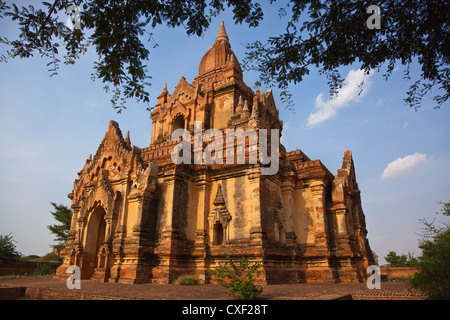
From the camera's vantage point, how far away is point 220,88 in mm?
21312

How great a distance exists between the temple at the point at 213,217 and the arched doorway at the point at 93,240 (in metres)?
0.05

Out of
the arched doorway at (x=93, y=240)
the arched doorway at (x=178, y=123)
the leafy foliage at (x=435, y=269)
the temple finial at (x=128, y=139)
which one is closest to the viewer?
the leafy foliage at (x=435, y=269)

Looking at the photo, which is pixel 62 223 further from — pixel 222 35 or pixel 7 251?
pixel 222 35

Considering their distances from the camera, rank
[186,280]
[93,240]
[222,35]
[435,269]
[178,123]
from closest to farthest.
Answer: [435,269], [186,280], [93,240], [178,123], [222,35]

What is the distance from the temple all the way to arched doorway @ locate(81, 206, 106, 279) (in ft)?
0.17

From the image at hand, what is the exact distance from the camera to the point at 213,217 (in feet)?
50.3

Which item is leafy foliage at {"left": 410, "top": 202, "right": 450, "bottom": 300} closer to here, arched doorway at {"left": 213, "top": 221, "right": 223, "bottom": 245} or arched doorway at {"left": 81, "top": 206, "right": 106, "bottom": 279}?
arched doorway at {"left": 213, "top": 221, "right": 223, "bottom": 245}

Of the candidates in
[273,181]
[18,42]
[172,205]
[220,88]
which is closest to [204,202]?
[172,205]

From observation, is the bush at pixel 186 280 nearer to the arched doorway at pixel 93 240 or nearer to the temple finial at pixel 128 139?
the arched doorway at pixel 93 240

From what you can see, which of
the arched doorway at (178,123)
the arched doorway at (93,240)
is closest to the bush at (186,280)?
the arched doorway at (93,240)

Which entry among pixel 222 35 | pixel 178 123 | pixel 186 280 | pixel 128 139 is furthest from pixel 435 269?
pixel 222 35

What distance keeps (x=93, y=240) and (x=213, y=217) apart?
274 inches

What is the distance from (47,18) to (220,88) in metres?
15.2

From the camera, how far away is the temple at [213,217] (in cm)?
1395
